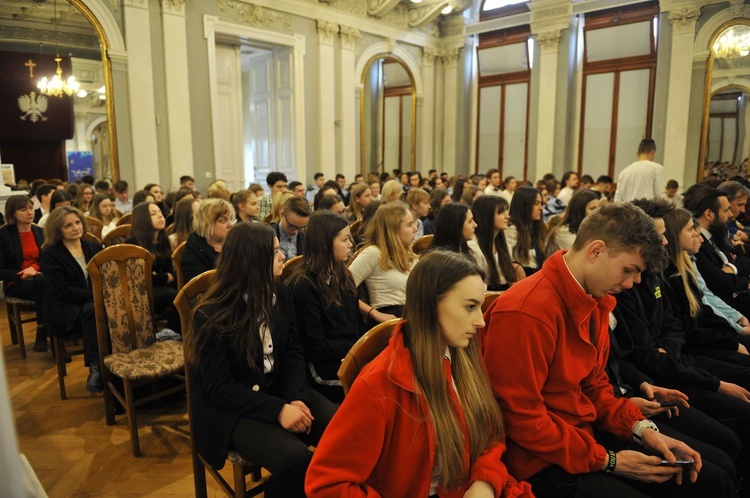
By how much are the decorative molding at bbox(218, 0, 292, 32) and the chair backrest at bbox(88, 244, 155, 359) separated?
270 inches

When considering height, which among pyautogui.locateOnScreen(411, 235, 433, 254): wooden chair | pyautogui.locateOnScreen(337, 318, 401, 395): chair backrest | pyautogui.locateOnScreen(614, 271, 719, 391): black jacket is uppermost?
pyautogui.locateOnScreen(411, 235, 433, 254): wooden chair

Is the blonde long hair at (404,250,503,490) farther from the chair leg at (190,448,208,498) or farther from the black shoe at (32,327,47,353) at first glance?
the black shoe at (32,327,47,353)

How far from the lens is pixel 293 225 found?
3945 millimetres

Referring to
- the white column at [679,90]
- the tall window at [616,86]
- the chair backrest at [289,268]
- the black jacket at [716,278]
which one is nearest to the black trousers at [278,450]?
the chair backrest at [289,268]

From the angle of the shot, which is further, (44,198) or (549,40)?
(549,40)

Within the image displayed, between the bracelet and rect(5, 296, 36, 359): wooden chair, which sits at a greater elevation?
the bracelet

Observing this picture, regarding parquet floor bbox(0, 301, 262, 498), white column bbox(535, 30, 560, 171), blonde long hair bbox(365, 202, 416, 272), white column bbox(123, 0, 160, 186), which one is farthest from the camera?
white column bbox(535, 30, 560, 171)

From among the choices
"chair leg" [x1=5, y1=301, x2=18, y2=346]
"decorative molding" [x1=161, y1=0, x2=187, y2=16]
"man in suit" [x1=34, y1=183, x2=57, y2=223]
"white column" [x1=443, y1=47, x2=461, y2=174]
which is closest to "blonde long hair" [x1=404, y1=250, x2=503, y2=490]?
"chair leg" [x1=5, y1=301, x2=18, y2=346]

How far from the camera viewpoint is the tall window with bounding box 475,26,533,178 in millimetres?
11656

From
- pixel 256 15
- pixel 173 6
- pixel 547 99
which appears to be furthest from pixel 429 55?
pixel 173 6

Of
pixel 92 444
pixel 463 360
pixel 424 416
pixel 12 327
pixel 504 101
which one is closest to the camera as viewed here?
pixel 424 416

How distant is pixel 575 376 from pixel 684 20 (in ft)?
33.9

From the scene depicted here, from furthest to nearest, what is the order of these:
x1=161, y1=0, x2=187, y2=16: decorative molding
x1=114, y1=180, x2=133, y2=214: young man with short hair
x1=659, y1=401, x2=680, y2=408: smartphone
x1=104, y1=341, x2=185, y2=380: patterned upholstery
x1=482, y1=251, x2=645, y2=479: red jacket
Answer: x1=161, y1=0, x2=187, y2=16: decorative molding → x1=114, y1=180, x2=133, y2=214: young man with short hair → x1=104, y1=341, x2=185, y2=380: patterned upholstery → x1=659, y1=401, x2=680, y2=408: smartphone → x1=482, y1=251, x2=645, y2=479: red jacket

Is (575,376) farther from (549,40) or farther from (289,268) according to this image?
(549,40)
